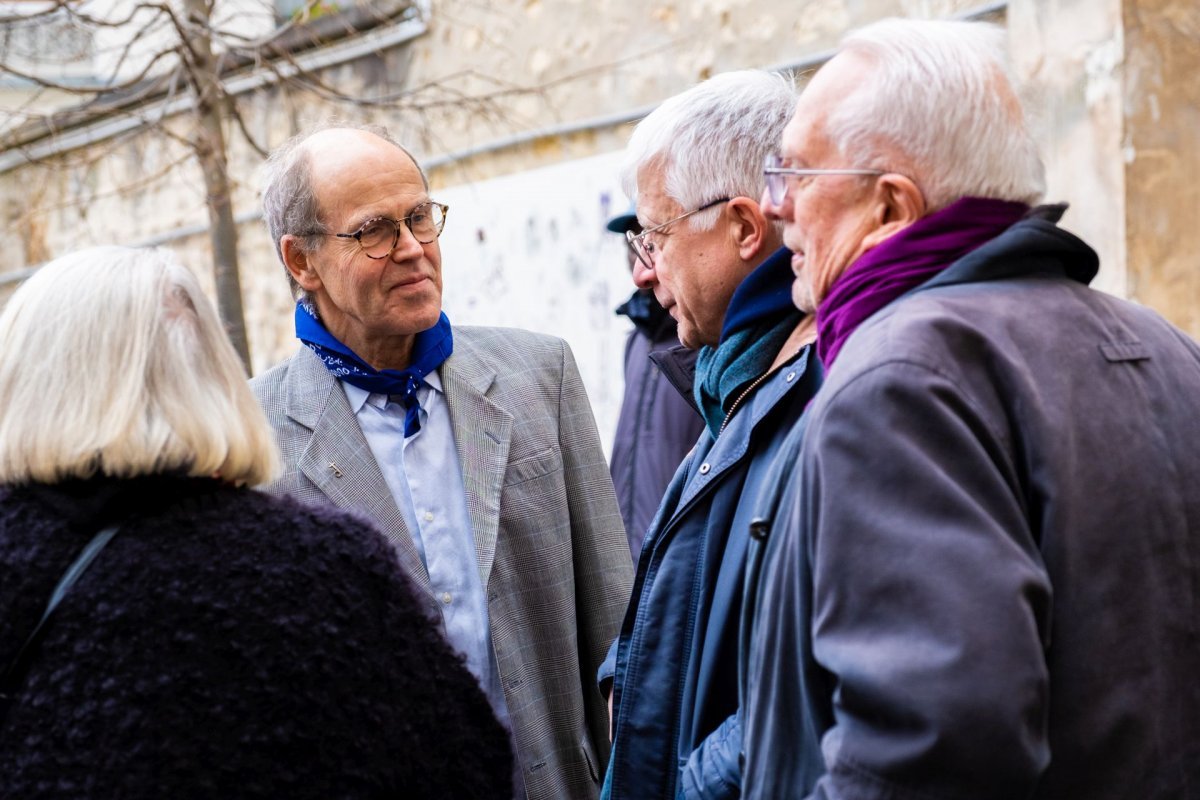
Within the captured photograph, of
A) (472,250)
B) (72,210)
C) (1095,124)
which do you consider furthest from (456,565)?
(72,210)

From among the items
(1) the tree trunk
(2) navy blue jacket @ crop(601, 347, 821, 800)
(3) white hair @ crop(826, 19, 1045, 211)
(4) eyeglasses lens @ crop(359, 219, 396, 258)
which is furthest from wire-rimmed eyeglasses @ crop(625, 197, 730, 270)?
(1) the tree trunk

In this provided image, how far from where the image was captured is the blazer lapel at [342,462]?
2.88m

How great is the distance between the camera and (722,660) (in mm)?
2193

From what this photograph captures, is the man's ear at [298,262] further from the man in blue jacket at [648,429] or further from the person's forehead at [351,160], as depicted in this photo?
the man in blue jacket at [648,429]

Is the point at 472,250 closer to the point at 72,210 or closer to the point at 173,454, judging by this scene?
the point at 72,210

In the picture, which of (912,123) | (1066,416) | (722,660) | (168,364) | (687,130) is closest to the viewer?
(1066,416)

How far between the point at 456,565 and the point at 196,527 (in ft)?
3.48

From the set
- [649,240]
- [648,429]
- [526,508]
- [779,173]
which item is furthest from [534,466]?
[648,429]

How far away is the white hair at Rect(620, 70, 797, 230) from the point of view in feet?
8.24

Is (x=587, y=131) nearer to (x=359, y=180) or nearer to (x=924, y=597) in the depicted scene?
(x=359, y=180)

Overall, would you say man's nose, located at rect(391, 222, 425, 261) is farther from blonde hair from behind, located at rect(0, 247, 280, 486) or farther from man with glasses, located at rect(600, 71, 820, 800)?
blonde hair from behind, located at rect(0, 247, 280, 486)

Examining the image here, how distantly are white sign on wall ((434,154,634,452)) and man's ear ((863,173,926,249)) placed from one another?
550 cm

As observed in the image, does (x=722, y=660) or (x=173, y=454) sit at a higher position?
(x=173, y=454)

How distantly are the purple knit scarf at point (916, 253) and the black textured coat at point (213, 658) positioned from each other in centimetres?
76
